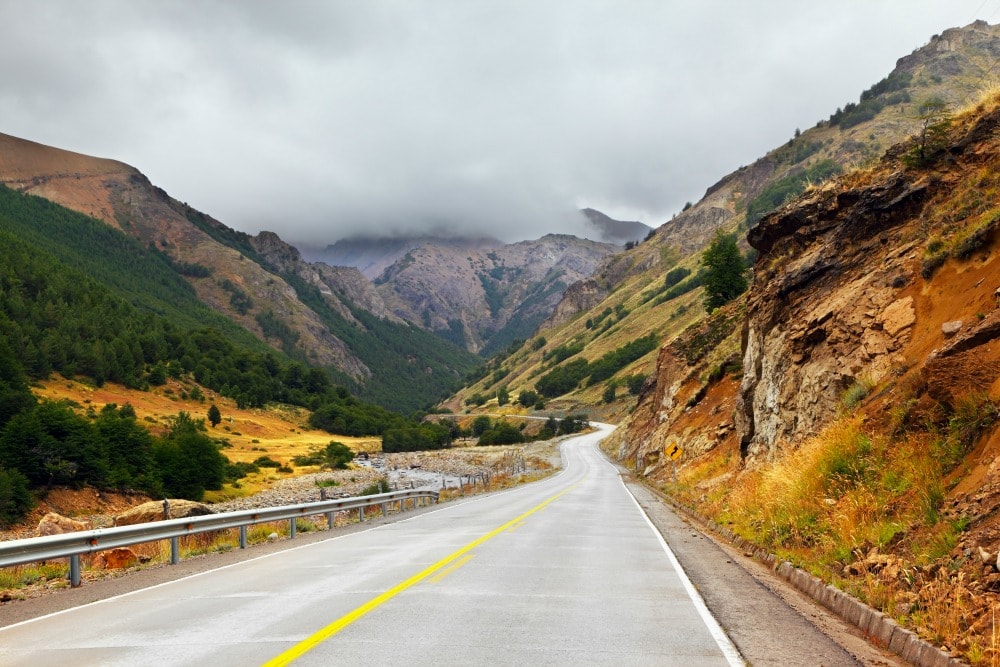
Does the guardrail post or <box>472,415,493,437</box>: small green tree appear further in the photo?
<box>472,415,493,437</box>: small green tree

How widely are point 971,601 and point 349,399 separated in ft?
557

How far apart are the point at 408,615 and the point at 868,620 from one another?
4.85 meters

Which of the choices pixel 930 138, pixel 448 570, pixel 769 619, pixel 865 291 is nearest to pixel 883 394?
pixel 865 291

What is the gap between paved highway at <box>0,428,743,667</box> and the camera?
19.1 ft

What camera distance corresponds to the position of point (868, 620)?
6.95 meters

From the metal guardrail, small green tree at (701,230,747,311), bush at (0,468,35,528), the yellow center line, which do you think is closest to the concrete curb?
the yellow center line

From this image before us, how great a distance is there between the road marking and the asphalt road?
1.4 inches

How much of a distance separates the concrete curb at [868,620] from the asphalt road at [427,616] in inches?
22.0

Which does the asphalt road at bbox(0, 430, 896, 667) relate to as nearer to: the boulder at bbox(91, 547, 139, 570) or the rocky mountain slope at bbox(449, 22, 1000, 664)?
the rocky mountain slope at bbox(449, 22, 1000, 664)

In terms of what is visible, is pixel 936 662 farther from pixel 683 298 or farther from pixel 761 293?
pixel 683 298

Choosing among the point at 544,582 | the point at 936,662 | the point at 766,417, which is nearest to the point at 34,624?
the point at 544,582

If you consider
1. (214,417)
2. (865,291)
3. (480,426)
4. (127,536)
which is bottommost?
(480,426)

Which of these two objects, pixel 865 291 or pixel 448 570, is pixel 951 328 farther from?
pixel 448 570

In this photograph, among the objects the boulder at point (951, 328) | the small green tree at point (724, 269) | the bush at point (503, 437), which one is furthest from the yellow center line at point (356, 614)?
the bush at point (503, 437)
